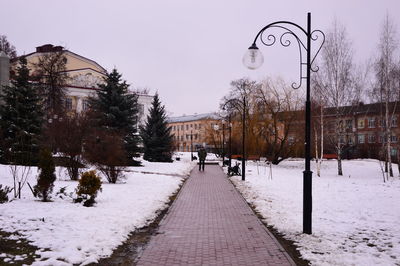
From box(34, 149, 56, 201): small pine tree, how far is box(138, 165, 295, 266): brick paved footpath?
3.48m

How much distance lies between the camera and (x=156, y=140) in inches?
1459

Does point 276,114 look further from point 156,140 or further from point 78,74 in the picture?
point 78,74

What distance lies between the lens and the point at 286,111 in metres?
39.0

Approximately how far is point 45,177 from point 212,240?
545 cm

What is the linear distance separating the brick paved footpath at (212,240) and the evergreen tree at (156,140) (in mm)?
25511

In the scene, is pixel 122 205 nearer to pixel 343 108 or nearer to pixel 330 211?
pixel 330 211

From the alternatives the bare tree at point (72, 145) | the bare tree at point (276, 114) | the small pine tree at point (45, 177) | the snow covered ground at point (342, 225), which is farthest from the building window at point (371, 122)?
the small pine tree at point (45, 177)

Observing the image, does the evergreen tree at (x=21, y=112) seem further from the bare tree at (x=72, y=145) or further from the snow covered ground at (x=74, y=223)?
the snow covered ground at (x=74, y=223)

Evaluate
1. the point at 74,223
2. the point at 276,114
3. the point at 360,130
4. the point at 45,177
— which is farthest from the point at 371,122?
the point at 74,223

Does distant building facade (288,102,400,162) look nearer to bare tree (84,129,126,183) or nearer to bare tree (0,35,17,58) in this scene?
bare tree (84,129,126,183)

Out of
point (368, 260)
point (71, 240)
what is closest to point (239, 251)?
point (368, 260)

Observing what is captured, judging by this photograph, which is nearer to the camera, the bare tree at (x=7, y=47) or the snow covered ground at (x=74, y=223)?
the snow covered ground at (x=74, y=223)

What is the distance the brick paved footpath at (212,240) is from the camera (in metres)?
6.03

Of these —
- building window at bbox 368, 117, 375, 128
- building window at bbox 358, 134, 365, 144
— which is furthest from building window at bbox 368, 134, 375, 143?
building window at bbox 368, 117, 375, 128
